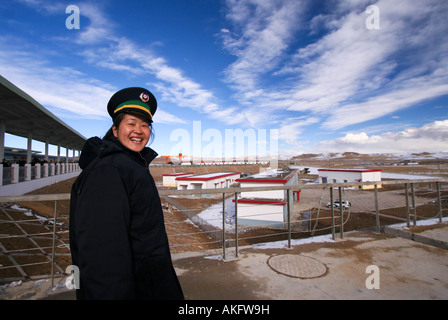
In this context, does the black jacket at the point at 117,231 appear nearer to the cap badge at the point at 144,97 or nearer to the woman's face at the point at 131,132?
the woman's face at the point at 131,132

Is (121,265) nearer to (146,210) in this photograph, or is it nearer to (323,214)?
(146,210)

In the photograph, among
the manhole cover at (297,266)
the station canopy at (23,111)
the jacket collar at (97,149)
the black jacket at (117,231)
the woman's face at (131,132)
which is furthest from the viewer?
the station canopy at (23,111)

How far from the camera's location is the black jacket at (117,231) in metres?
0.99

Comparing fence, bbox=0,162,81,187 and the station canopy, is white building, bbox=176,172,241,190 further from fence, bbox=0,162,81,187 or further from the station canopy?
the station canopy

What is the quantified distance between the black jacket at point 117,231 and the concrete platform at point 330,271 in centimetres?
144

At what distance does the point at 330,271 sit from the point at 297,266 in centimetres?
44

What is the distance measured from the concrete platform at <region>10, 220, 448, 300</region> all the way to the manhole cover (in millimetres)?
24

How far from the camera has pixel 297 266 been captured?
10.1ft

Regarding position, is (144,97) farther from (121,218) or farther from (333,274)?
(333,274)

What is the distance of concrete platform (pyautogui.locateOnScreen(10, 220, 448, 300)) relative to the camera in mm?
2404

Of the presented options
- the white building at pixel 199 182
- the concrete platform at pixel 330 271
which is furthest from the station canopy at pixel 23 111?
the white building at pixel 199 182

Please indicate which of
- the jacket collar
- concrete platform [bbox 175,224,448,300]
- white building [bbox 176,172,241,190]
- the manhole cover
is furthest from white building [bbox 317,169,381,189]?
the jacket collar
